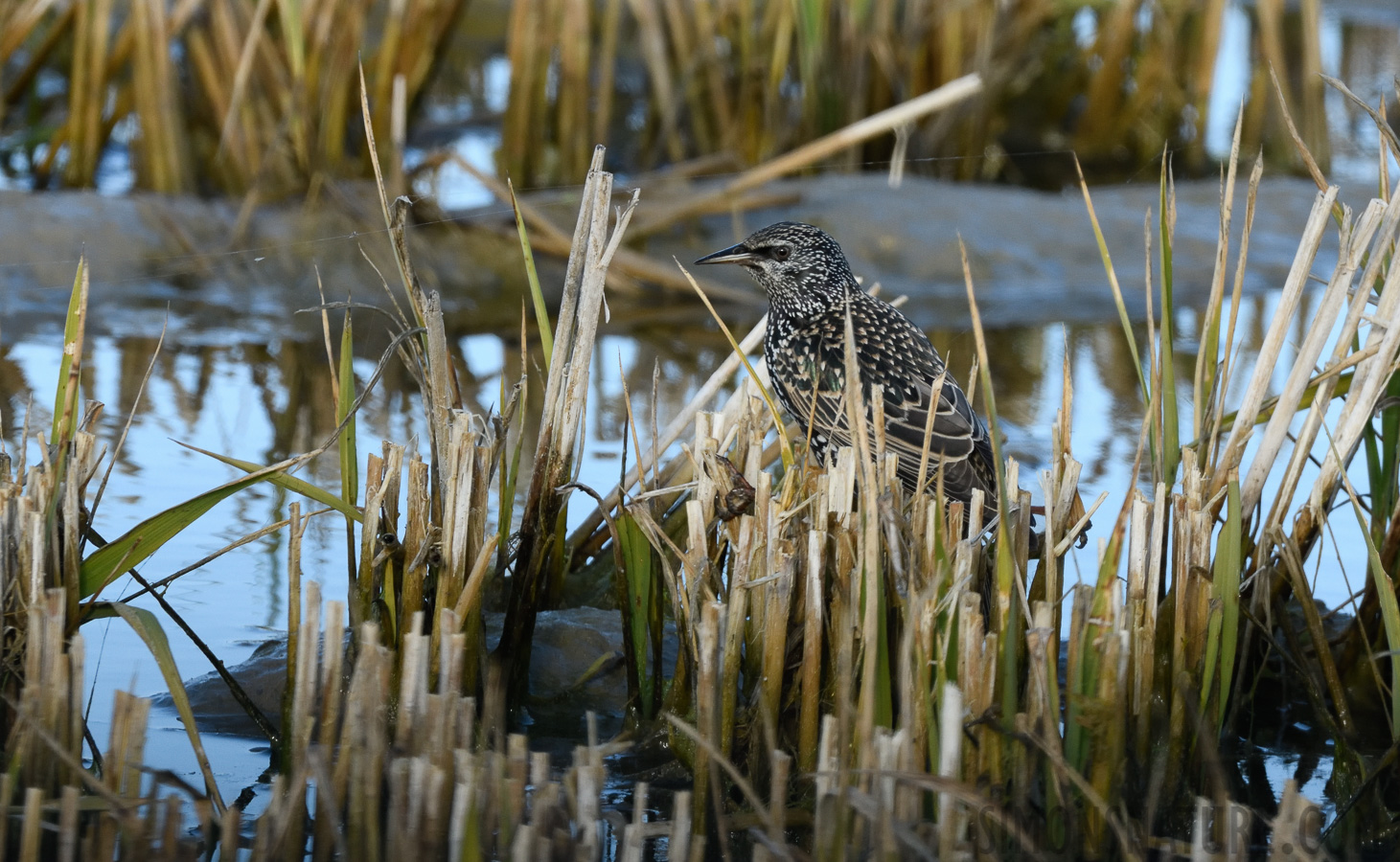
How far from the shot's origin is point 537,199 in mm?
7105

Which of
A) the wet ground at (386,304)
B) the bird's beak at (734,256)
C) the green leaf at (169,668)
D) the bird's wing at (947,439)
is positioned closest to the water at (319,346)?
the wet ground at (386,304)

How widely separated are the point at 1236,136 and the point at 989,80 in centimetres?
562

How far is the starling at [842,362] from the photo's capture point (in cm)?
371

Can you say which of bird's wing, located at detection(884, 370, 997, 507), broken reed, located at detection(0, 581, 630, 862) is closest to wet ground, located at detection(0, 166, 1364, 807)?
bird's wing, located at detection(884, 370, 997, 507)

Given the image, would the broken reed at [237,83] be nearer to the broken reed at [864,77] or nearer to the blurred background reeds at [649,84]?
the blurred background reeds at [649,84]

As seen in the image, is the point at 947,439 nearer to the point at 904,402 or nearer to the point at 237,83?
the point at 904,402

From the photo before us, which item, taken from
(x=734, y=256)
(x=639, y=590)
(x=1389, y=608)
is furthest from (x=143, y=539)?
(x=1389, y=608)

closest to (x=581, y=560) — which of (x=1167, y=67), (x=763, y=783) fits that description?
(x=763, y=783)

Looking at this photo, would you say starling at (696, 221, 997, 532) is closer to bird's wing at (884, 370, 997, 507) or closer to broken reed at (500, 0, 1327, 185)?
bird's wing at (884, 370, 997, 507)

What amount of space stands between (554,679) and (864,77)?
17.3ft

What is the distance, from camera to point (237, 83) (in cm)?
663

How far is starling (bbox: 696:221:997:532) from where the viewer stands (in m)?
3.71

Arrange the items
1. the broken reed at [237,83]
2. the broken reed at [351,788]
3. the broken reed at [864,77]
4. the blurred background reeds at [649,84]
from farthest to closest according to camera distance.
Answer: the broken reed at [864,77]
the blurred background reeds at [649,84]
the broken reed at [237,83]
the broken reed at [351,788]

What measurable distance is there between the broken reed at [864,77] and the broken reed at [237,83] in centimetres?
70
